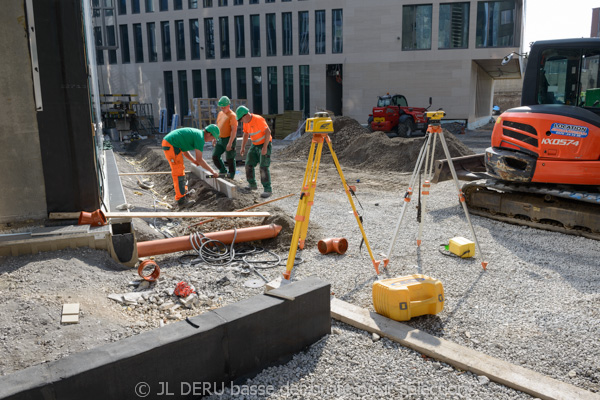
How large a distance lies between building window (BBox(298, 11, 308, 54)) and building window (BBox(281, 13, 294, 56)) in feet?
2.11

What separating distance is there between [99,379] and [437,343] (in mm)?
2540

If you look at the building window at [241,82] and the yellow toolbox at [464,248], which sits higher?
the building window at [241,82]

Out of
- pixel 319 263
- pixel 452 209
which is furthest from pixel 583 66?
pixel 319 263

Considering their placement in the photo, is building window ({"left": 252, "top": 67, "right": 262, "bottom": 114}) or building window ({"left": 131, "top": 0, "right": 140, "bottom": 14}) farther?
building window ({"left": 131, "top": 0, "right": 140, "bottom": 14})

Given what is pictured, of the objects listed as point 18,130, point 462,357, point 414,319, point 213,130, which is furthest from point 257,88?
point 462,357

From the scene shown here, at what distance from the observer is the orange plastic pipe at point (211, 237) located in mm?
5969

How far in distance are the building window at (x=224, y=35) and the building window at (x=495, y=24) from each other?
16936 millimetres

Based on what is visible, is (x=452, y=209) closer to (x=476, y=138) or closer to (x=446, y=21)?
(x=476, y=138)

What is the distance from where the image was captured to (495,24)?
28609 mm

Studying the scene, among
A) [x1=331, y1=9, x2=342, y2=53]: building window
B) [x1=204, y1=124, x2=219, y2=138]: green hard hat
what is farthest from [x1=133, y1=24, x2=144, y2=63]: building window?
[x1=204, y1=124, x2=219, y2=138]: green hard hat

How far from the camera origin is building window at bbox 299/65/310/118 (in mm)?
32812

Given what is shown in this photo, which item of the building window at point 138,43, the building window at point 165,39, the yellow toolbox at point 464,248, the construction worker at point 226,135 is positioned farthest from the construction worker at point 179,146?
the building window at point 138,43

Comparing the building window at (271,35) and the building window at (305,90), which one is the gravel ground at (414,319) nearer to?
the building window at (305,90)

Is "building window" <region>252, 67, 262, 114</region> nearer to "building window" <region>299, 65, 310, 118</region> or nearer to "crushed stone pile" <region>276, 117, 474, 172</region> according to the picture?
"building window" <region>299, 65, 310, 118</region>
